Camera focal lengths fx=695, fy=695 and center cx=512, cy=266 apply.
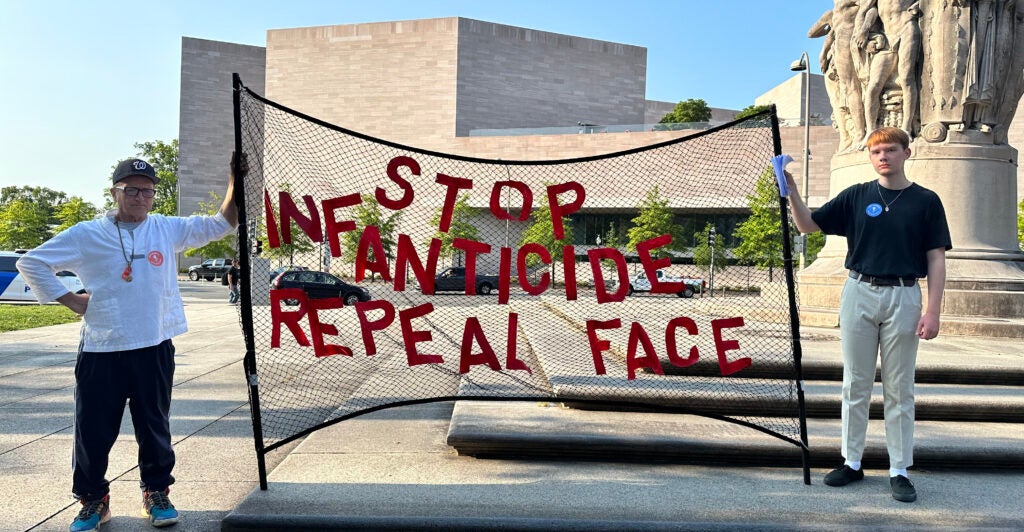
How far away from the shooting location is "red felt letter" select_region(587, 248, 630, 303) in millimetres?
4395

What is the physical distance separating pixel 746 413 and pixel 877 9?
23.3ft

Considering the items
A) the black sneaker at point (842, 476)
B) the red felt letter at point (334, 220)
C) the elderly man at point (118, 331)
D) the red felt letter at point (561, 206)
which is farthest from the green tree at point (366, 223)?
the black sneaker at point (842, 476)

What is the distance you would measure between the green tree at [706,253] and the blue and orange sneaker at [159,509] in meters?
6.14

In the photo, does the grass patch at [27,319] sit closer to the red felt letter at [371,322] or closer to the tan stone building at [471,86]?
the red felt letter at [371,322]

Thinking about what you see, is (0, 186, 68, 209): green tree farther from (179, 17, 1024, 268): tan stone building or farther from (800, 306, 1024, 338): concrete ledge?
→ (800, 306, 1024, 338): concrete ledge

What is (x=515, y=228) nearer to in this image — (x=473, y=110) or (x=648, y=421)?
(x=648, y=421)

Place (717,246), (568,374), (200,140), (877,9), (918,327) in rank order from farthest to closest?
(200,140), (717,246), (877,9), (568,374), (918,327)

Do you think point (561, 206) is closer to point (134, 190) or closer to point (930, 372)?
point (134, 190)

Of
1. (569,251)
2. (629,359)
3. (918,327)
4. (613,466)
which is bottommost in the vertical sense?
(613,466)

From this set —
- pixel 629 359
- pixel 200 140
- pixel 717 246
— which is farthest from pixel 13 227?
pixel 629 359

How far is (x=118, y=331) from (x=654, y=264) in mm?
3023

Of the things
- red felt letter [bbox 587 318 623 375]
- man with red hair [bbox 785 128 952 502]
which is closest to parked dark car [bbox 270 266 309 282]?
red felt letter [bbox 587 318 623 375]

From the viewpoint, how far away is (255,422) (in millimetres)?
3865

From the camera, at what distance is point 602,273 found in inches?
180
